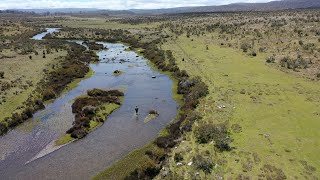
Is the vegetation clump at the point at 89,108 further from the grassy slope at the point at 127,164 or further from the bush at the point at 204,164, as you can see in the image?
the bush at the point at 204,164

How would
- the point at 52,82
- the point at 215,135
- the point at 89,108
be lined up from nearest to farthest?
the point at 215,135, the point at 89,108, the point at 52,82

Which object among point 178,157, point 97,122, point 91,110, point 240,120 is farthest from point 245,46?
point 178,157

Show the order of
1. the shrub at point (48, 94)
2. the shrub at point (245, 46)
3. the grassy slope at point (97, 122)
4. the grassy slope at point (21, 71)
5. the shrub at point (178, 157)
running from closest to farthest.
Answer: the shrub at point (178, 157) < the grassy slope at point (97, 122) < the grassy slope at point (21, 71) < the shrub at point (48, 94) < the shrub at point (245, 46)

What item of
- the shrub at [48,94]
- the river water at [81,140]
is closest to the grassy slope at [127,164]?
the river water at [81,140]

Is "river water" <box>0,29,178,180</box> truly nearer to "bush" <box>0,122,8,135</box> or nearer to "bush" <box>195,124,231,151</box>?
"bush" <box>0,122,8,135</box>

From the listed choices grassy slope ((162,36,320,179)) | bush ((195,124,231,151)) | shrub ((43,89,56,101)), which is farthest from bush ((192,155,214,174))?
shrub ((43,89,56,101))

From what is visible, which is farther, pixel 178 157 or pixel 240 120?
pixel 240 120

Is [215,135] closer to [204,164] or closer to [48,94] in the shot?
[204,164]
